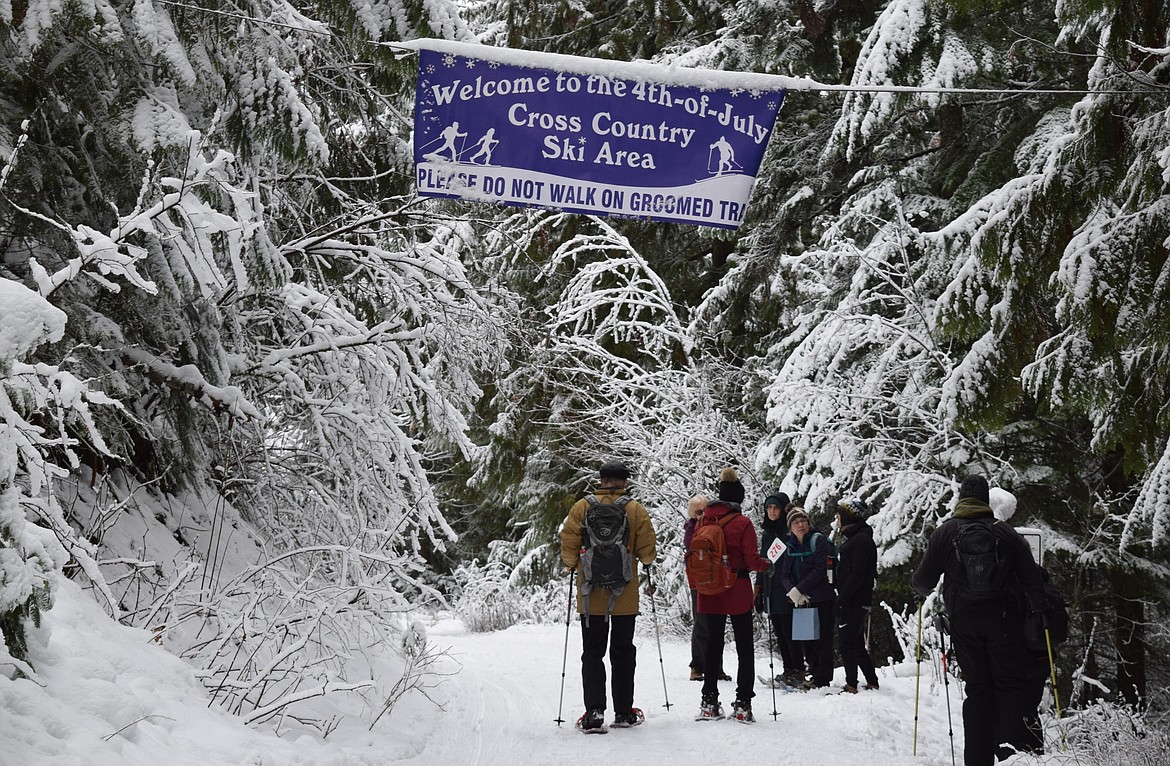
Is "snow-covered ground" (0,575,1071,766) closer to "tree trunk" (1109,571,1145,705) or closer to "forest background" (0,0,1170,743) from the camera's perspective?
"forest background" (0,0,1170,743)

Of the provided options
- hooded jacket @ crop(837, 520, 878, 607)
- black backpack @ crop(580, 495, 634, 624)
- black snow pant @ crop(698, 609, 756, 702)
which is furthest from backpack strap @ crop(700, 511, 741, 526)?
hooded jacket @ crop(837, 520, 878, 607)

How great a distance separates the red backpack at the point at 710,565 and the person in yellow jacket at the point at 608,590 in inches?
21.8

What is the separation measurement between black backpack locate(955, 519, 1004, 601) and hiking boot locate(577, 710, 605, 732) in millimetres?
2750

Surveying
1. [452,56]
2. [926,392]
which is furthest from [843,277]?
[452,56]

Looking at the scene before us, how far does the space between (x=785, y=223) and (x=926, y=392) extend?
176 inches

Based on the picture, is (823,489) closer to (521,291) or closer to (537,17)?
(521,291)

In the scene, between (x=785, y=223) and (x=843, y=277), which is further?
(x=785, y=223)

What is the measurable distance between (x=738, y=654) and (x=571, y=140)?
4.45 meters

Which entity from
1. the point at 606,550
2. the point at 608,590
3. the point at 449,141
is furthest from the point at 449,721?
the point at 449,141

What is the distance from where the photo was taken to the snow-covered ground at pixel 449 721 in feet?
14.1

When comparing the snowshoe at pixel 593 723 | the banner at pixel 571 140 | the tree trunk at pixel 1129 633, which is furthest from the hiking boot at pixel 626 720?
the tree trunk at pixel 1129 633

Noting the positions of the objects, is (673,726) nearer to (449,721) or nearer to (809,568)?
(449,721)

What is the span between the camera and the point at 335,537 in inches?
315

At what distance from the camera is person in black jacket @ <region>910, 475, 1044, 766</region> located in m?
6.51
